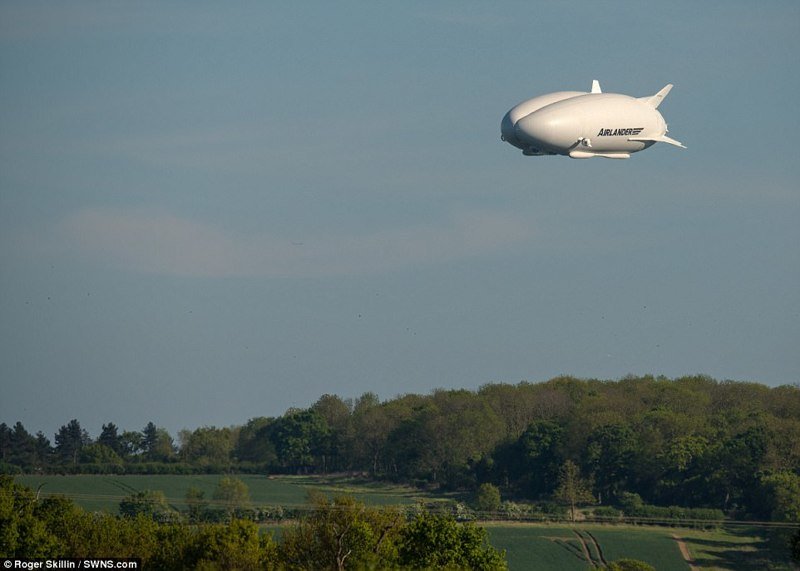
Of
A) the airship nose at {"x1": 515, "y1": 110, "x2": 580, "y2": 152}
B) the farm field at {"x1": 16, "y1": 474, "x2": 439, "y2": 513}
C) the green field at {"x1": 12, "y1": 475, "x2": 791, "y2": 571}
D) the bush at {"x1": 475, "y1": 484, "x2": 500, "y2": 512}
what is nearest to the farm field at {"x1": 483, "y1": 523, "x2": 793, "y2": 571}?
the green field at {"x1": 12, "y1": 475, "x2": 791, "y2": 571}

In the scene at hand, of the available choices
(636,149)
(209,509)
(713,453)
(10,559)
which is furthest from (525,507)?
(10,559)

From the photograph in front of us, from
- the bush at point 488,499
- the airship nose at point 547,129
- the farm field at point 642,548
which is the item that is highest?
the airship nose at point 547,129

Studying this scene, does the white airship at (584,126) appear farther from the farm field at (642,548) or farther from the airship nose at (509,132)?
the farm field at (642,548)

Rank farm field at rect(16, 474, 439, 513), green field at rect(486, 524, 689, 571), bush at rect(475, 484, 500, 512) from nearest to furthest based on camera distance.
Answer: green field at rect(486, 524, 689, 571)
farm field at rect(16, 474, 439, 513)
bush at rect(475, 484, 500, 512)

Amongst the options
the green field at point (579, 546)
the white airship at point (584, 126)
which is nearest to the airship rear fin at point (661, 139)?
the white airship at point (584, 126)

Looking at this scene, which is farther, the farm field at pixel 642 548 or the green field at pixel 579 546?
the farm field at pixel 642 548

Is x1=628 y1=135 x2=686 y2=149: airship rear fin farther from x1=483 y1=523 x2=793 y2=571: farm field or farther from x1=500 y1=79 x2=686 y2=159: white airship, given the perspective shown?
x1=483 y1=523 x2=793 y2=571: farm field

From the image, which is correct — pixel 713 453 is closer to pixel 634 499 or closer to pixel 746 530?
pixel 634 499
